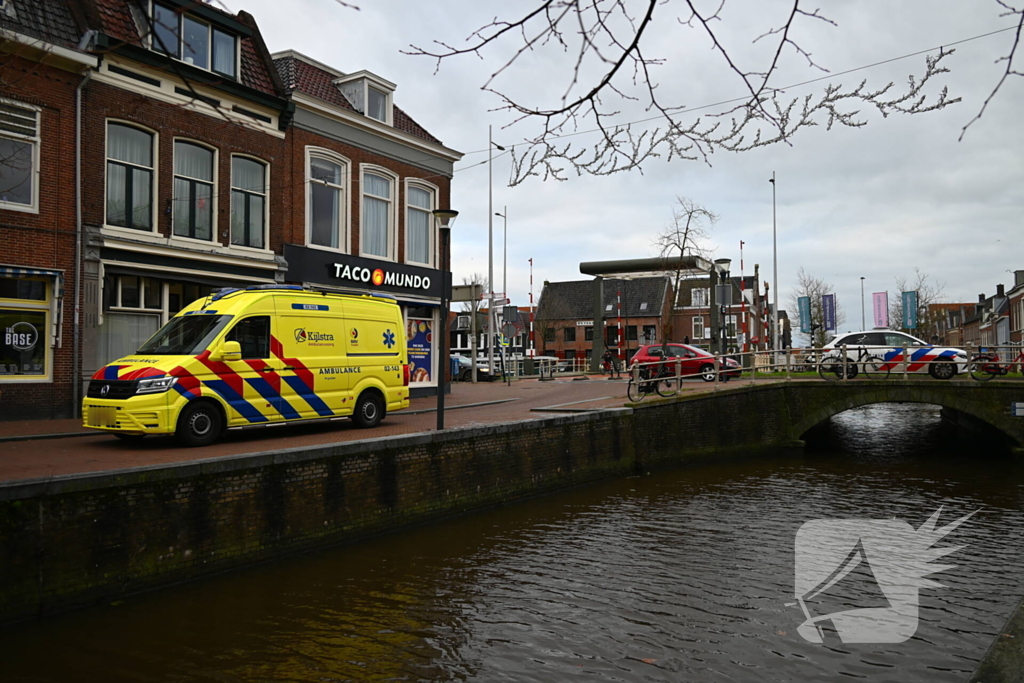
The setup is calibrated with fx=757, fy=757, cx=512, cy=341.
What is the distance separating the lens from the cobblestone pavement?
350 inches

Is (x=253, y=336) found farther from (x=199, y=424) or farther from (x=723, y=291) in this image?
(x=723, y=291)

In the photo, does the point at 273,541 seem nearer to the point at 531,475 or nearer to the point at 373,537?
the point at 373,537

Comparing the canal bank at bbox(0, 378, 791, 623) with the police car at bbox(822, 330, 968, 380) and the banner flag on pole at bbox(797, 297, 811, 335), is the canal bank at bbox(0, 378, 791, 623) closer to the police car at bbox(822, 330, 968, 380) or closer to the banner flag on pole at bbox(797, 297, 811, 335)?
the police car at bbox(822, 330, 968, 380)

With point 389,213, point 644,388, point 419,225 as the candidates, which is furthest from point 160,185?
point 644,388

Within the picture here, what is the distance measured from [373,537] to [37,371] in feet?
25.3

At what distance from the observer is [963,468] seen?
1744 centimetres

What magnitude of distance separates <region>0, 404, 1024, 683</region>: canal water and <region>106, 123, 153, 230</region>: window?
8964 mm

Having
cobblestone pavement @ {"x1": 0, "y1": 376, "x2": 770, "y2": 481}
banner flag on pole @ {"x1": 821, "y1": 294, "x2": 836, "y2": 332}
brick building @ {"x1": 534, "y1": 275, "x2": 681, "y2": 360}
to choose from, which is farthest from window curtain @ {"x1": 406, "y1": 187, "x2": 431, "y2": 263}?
brick building @ {"x1": 534, "y1": 275, "x2": 681, "y2": 360}

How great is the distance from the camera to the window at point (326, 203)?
18.9 m

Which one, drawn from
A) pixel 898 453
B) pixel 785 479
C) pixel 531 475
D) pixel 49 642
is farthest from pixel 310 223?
pixel 898 453

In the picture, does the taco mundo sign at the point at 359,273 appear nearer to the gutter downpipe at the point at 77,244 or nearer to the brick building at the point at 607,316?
the gutter downpipe at the point at 77,244

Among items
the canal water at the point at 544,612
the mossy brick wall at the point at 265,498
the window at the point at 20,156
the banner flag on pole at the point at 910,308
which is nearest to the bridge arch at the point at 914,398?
the mossy brick wall at the point at 265,498

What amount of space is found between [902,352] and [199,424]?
19.5m

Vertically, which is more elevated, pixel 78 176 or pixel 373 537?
pixel 78 176
